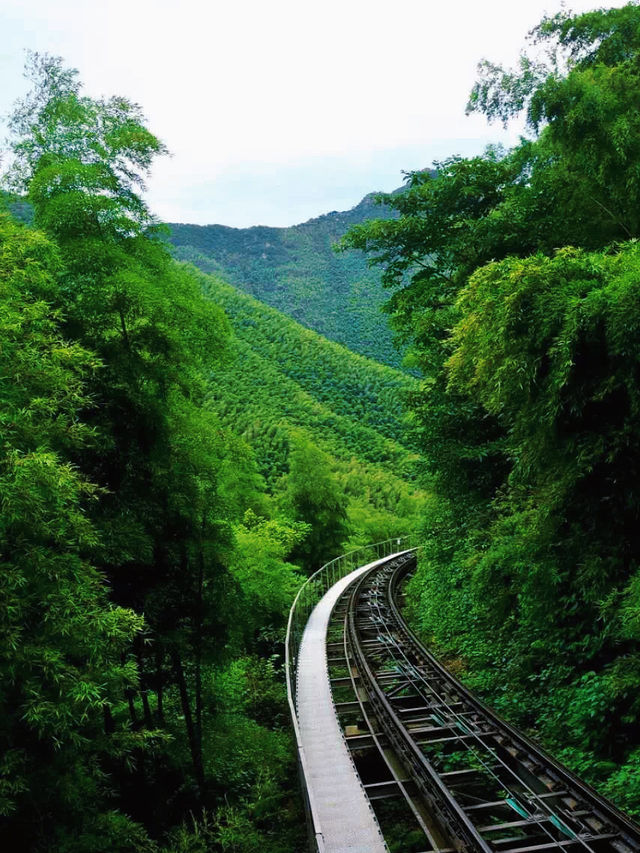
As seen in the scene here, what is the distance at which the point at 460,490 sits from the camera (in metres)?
12.1

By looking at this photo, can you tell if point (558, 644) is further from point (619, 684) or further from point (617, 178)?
point (617, 178)

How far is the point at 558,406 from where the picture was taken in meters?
6.11

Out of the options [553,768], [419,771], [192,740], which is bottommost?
[192,740]

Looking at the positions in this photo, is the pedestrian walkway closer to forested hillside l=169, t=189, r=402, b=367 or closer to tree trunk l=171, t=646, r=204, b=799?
tree trunk l=171, t=646, r=204, b=799

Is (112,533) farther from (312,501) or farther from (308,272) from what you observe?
(308,272)

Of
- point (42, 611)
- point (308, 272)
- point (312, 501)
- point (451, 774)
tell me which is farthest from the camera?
point (308, 272)

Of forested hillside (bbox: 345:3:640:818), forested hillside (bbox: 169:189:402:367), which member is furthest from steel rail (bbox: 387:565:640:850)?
forested hillside (bbox: 169:189:402:367)

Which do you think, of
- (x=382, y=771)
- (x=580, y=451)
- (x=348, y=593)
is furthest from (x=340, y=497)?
(x=580, y=451)

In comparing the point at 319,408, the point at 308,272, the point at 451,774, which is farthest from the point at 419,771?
the point at 308,272

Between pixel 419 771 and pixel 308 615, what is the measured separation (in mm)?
10455

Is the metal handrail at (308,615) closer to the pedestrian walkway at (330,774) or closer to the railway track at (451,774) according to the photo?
the pedestrian walkway at (330,774)

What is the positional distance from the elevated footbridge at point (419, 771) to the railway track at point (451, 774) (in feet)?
0.05

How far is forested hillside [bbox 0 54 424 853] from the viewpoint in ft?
15.0

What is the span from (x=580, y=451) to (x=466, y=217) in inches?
320
